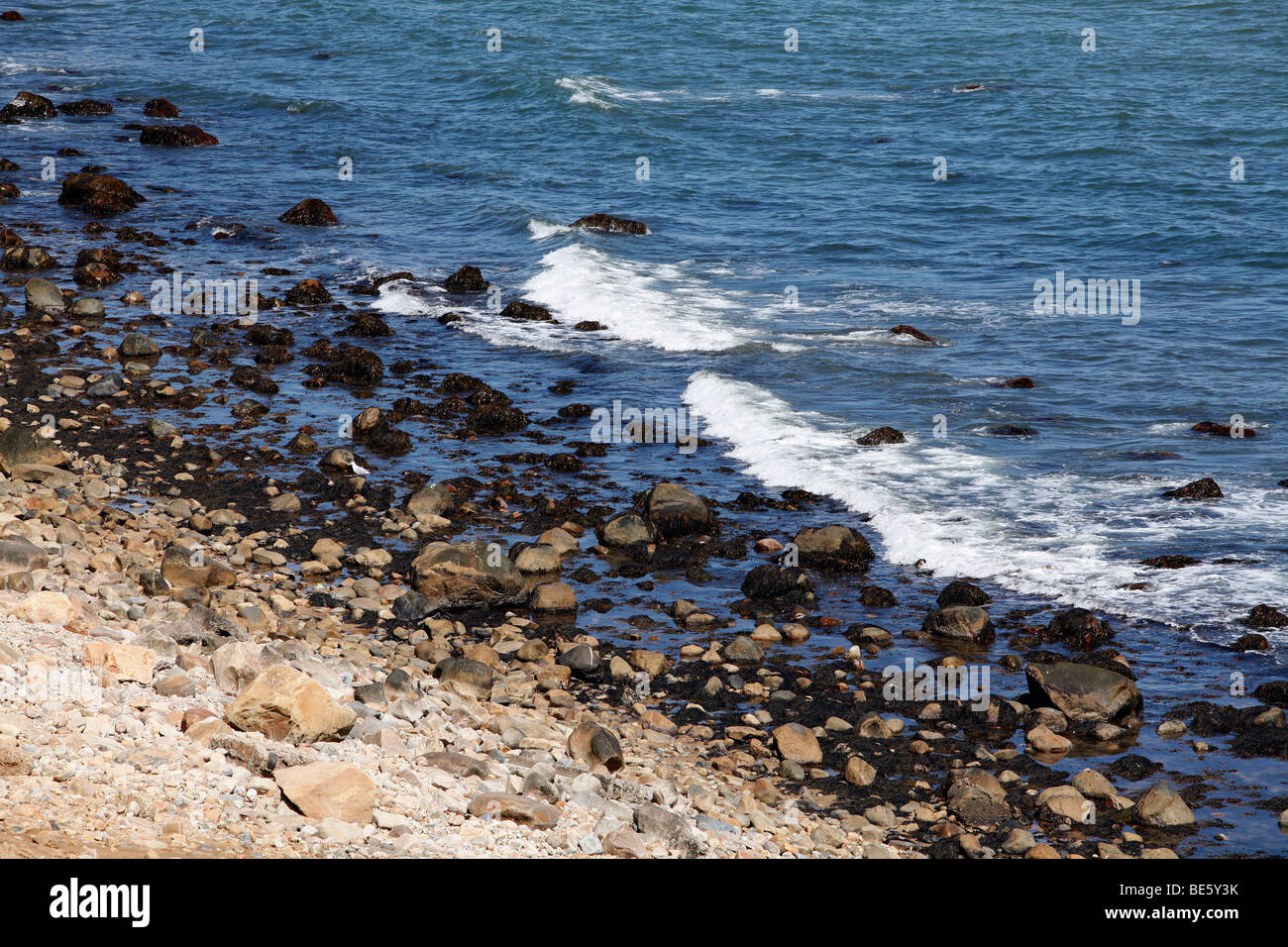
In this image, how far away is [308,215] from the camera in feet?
96.2

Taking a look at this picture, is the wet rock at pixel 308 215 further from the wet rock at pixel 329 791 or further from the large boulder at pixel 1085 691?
the wet rock at pixel 329 791

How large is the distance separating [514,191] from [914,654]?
2353 centimetres

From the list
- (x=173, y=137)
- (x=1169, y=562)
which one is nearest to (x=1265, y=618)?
(x=1169, y=562)

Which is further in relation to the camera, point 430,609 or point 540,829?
point 430,609

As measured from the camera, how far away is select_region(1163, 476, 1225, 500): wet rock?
611 inches

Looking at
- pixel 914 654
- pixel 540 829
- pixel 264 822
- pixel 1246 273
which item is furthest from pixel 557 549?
pixel 1246 273

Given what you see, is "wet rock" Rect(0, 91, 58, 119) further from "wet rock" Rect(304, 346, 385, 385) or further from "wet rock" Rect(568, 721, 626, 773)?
"wet rock" Rect(568, 721, 626, 773)

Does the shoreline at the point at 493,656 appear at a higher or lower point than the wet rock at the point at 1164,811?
higher

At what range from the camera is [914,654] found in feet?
39.9

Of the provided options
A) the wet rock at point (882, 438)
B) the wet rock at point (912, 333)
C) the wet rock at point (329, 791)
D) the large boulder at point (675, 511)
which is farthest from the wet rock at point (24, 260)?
the wet rock at point (329, 791)

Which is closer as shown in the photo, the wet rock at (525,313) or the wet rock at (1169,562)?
the wet rock at (1169,562)

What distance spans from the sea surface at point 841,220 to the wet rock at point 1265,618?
187 millimetres

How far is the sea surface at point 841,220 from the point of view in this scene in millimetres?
16188
